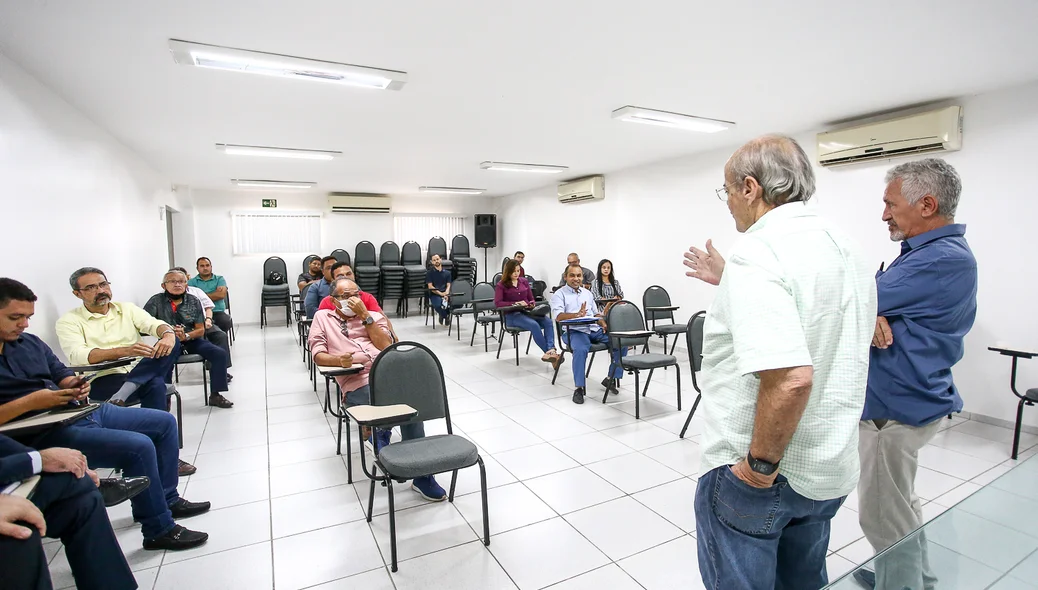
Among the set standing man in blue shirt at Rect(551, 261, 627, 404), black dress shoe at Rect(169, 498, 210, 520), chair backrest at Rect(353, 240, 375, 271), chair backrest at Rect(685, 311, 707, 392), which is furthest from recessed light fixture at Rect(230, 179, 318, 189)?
chair backrest at Rect(685, 311, 707, 392)

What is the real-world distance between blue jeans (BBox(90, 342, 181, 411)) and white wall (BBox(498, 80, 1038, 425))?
5076mm

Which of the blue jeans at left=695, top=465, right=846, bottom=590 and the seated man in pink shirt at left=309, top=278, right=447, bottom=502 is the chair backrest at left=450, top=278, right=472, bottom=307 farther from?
the blue jeans at left=695, top=465, right=846, bottom=590

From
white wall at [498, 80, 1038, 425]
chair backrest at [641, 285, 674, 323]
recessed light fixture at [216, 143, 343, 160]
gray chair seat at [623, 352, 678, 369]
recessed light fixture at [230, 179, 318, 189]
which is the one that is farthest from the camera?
recessed light fixture at [230, 179, 318, 189]

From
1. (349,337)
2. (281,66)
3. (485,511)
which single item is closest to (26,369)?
(349,337)

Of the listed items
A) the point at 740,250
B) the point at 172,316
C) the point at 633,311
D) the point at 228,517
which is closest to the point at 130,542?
the point at 228,517

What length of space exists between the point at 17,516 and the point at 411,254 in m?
9.45

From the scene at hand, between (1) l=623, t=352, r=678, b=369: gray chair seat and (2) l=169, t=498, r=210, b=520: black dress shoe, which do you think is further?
(1) l=623, t=352, r=678, b=369: gray chair seat

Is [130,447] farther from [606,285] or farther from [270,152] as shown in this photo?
[606,285]

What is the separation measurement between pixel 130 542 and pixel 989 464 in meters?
5.24

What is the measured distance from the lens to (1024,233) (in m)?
3.82

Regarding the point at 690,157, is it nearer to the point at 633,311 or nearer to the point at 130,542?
the point at 633,311

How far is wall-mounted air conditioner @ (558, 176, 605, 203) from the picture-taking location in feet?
27.3

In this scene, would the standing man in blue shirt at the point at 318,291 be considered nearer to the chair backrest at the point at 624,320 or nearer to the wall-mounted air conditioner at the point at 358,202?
the chair backrest at the point at 624,320

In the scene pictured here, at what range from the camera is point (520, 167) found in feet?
24.7
